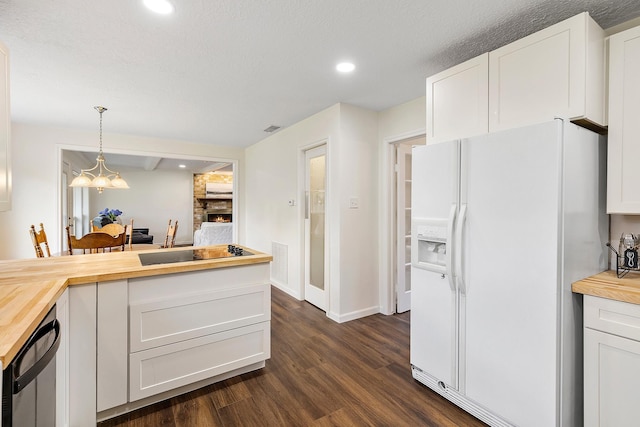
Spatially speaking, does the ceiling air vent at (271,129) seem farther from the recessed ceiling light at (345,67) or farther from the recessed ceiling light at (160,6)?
the recessed ceiling light at (160,6)

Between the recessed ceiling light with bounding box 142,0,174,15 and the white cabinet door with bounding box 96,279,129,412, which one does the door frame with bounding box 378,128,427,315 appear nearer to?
the recessed ceiling light with bounding box 142,0,174,15

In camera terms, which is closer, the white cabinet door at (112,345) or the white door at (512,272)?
the white door at (512,272)

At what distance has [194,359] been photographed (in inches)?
78.0

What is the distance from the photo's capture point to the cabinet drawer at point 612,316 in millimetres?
1352

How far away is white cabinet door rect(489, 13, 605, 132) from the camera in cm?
154

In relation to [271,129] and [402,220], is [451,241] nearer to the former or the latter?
[402,220]

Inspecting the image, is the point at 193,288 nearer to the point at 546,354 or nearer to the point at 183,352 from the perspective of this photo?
the point at 183,352

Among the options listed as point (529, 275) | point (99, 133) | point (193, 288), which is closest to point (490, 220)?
point (529, 275)

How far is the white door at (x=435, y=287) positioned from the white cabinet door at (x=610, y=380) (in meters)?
0.62

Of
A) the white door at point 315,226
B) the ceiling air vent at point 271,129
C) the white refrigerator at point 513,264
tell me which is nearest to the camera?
the white refrigerator at point 513,264

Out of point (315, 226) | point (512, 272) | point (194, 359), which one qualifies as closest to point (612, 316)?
point (512, 272)

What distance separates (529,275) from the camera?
154 centimetres

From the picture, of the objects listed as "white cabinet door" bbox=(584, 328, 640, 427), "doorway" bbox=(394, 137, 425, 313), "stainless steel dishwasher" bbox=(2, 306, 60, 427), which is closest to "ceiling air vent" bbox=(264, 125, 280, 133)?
"doorway" bbox=(394, 137, 425, 313)

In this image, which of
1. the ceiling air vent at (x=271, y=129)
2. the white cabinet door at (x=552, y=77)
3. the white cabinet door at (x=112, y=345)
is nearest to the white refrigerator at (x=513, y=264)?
the white cabinet door at (x=552, y=77)
